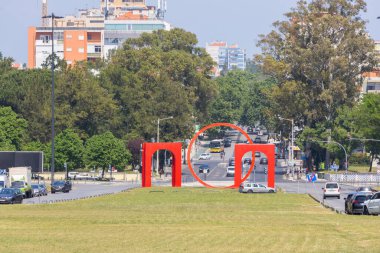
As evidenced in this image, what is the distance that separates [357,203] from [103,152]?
3486 inches

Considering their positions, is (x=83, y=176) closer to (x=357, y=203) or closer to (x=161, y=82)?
(x=161, y=82)

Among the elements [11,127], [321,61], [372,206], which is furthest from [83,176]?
[372,206]

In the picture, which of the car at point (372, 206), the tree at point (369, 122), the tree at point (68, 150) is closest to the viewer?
the car at point (372, 206)

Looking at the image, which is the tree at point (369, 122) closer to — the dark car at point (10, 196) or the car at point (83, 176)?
the car at point (83, 176)

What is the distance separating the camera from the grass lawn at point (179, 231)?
3297cm

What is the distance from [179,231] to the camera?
133 ft

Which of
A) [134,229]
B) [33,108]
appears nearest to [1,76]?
[33,108]

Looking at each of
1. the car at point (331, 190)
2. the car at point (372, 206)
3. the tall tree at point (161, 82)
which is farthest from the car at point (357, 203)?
the tall tree at point (161, 82)

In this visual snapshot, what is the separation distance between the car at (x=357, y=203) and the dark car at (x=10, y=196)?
1038 inches

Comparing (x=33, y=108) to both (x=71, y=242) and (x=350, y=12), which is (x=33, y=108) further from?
(x=71, y=242)

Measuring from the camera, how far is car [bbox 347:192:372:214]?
58728 millimetres

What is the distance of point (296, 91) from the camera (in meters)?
148

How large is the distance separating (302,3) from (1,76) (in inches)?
1852

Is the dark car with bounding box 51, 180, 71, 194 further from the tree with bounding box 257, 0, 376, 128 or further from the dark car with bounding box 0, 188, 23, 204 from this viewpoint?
the tree with bounding box 257, 0, 376, 128
